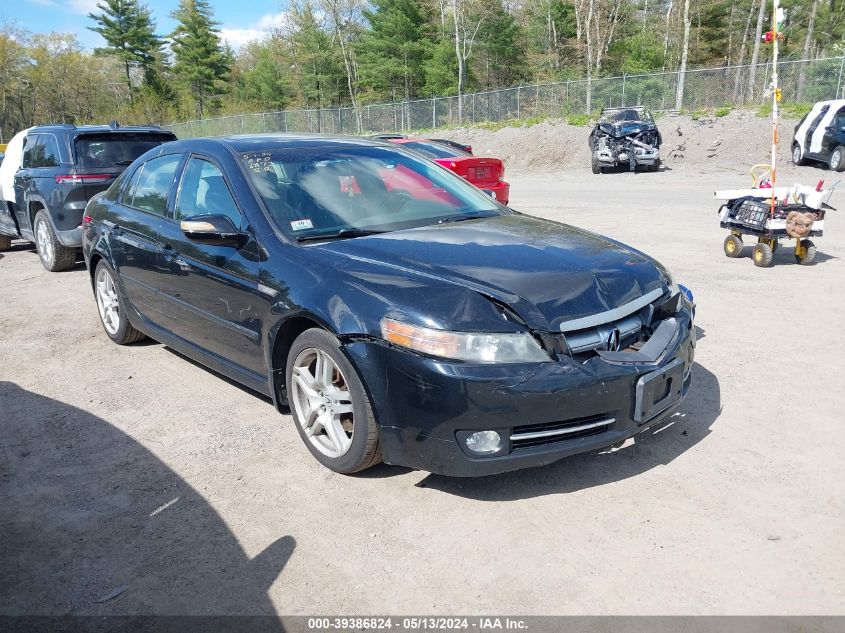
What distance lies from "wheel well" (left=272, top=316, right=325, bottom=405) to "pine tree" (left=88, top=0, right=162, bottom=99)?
243ft

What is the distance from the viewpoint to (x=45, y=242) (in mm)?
9461

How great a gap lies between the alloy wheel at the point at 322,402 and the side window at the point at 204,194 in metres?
0.96

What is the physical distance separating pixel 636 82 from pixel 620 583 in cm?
3401

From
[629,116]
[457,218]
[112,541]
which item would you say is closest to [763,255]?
[457,218]

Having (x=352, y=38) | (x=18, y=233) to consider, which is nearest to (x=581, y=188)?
(x=18, y=233)

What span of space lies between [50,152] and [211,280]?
21.5 feet

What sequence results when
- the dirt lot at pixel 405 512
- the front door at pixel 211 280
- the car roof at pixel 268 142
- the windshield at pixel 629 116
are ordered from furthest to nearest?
the windshield at pixel 629 116, the car roof at pixel 268 142, the front door at pixel 211 280, the dirt lot at pixel 405 512

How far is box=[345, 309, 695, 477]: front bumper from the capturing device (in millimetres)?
2889

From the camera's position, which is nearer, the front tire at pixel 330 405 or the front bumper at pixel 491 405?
the front bumper at pixel 491 405

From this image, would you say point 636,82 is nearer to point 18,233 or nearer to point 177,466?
point 18,233

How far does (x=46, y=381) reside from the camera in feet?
16.9

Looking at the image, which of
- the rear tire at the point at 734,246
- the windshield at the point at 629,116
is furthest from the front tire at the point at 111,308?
the windshield at the point at 629,116

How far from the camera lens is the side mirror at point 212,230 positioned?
382cm

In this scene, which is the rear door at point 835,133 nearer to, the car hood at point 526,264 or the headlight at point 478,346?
the car hood at point 526,264
